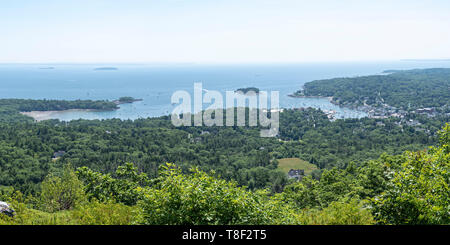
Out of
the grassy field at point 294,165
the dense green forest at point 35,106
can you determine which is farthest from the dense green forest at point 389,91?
the dense green forest at point 35,106

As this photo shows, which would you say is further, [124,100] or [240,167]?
[124,100]

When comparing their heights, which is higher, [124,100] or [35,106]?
[124,100]

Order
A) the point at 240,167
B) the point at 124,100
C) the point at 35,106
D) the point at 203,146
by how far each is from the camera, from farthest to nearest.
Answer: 1. the point at 124,100
2. the point at 35,106
3. the point at 203,146
4. the point at 240,167

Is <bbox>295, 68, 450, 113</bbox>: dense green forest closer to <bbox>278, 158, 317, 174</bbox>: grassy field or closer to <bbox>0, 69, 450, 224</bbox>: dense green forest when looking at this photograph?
<bbox>0, 69, 450, 224</bbox>: dense green forest

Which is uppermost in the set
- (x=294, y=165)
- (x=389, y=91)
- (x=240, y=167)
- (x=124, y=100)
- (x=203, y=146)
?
(x=389, y=91)

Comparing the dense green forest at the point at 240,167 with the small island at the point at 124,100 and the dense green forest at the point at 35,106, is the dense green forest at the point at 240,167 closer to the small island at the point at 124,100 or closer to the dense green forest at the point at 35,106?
the dense green forest at the point at 35,106

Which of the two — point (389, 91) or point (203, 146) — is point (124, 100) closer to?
point (203, 146)

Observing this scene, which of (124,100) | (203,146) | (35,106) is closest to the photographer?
(203,146)

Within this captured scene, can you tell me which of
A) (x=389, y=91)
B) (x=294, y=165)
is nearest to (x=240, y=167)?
(x=294, y=165)
